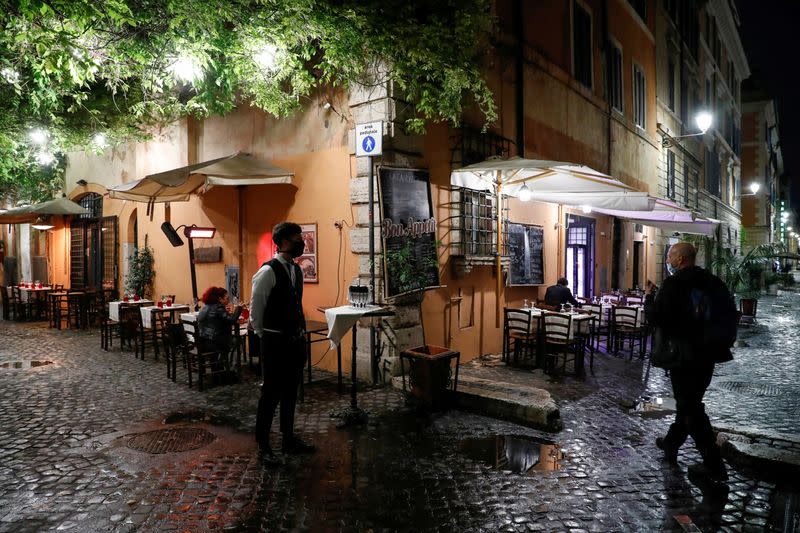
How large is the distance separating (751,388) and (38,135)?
561 inches

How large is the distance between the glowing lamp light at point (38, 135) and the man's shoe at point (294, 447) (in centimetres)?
1039

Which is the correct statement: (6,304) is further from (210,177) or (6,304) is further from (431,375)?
(431,375)

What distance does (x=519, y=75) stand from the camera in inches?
400

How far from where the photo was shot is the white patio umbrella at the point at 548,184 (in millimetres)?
7738

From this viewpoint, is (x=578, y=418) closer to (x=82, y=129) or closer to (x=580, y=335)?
(x=580, y=335)

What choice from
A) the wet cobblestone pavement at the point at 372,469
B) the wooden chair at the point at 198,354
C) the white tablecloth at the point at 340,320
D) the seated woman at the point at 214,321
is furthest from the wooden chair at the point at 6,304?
the white tablecloth at the point at 340,320

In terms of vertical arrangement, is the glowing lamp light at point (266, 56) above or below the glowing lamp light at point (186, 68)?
above

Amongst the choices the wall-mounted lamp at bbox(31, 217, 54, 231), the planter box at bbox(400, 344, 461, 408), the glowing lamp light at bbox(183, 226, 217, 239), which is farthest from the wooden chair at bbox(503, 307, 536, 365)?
the wall-mounted lamp at bbox(31, 217, 54, 231)

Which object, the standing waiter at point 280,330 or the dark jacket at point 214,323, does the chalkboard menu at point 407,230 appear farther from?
the standing waiter at point 280,330

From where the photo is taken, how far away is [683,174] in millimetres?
20812

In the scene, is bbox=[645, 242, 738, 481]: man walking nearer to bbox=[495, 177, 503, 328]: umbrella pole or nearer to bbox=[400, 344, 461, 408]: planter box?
bbox=[400, 344, 461, 408]: planter box

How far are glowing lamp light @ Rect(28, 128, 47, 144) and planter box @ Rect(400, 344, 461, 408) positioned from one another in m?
10.2

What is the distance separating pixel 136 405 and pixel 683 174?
2130 centimetres

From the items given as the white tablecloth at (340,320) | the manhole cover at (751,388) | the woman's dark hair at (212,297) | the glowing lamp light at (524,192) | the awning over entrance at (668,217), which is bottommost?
the manhole cover at (751,388)
